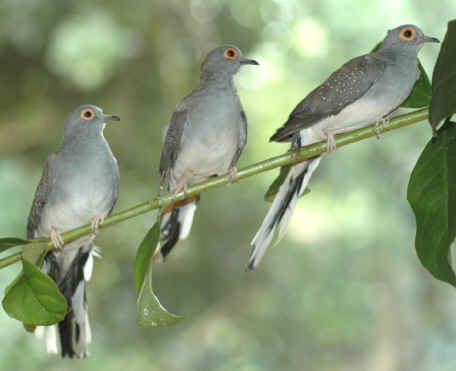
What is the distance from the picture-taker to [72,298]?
4.46ft

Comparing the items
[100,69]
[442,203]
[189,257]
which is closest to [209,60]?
[442,203]

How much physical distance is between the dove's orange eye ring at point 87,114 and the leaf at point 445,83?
2.96 feet

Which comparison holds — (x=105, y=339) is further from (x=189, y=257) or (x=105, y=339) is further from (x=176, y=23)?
(x=176, y=23)

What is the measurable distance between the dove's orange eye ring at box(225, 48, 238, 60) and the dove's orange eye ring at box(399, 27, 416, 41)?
39cm

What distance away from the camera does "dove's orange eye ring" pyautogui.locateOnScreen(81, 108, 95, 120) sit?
1.40m

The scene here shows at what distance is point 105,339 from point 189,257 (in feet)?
2.43

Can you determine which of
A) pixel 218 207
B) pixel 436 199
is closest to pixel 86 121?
pixel 436 199

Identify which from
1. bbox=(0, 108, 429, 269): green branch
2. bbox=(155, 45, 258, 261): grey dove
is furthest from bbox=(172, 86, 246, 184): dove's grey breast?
bbox=(0, 108, 429, 269): green branch

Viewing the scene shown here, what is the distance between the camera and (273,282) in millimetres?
3928

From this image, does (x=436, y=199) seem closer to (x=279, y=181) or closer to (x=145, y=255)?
(x=279, y=181)

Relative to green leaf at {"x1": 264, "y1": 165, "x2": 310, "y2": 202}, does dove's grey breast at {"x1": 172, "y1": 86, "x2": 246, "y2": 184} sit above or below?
above

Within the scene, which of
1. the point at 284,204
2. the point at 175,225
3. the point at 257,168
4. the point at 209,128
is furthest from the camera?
the point at 209,128

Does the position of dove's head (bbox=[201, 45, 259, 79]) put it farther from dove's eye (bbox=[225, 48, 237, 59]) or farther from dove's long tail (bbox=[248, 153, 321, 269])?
dove's long tail (bbox=[248, 153, 321, 269])

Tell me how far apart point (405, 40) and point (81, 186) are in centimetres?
82
